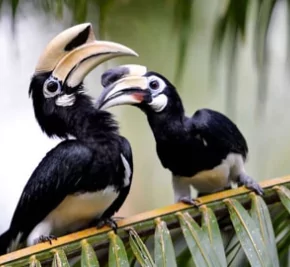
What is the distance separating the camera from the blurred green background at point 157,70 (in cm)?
148

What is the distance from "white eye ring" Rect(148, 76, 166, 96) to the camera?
3.36ft

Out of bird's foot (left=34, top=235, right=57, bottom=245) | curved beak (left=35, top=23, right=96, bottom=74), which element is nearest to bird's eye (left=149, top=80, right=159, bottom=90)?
curved beak (left=35, top=23, right=96, bottom=74)

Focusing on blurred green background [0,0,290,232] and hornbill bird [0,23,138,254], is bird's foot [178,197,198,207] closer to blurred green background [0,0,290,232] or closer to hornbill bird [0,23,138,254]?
hornbill bird [0,23,138,254]

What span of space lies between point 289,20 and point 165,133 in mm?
335

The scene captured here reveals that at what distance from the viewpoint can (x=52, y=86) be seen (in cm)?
101

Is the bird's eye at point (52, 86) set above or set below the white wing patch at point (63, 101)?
above

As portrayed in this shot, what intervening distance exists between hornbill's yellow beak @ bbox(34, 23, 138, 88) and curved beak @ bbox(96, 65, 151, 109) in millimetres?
28

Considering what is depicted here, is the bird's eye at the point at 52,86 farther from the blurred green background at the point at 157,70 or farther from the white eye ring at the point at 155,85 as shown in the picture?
the blurred green background at the point at 157,70

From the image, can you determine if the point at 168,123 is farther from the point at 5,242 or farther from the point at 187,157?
the point at 5,242

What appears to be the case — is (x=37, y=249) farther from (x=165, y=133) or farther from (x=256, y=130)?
(x=256, y=130)

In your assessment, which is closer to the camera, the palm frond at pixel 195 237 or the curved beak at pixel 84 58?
the palm frond at pixel 195 237

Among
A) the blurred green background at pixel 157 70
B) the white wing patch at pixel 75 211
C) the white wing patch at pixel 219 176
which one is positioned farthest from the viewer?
the blurred green background at pixel 157 70

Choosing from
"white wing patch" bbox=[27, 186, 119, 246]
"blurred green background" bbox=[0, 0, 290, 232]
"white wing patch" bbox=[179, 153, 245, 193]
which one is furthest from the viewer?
"blurred green background" bbox=[0, 0, 290, 232]

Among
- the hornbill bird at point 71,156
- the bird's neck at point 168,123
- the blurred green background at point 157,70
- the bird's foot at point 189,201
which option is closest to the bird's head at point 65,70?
the hornbill bird at point 71,156
